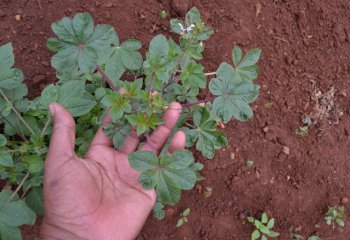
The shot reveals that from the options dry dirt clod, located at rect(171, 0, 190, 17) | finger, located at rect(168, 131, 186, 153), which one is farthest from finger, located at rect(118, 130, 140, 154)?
dry dirt clod, located at rect(171, 0, 190, 17)

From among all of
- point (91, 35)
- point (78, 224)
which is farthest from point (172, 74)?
point (78, 224)

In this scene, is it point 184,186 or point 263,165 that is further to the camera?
point 263,165

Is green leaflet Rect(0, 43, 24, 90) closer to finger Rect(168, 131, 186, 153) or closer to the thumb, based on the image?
the thumb

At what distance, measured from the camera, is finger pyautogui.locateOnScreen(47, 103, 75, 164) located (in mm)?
1888

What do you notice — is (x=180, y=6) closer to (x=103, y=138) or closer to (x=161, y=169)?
(x=103, y=138)

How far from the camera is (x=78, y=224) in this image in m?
1.94

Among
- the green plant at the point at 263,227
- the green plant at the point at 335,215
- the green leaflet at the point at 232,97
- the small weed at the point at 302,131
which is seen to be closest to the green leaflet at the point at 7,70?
the green leaflet at the point at 232,97

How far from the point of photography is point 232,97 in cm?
200

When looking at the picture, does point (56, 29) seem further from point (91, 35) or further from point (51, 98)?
point (51, 98)

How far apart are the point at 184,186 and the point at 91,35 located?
31.7 inches

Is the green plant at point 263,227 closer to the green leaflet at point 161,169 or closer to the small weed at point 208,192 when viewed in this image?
the small weed at point 208,192

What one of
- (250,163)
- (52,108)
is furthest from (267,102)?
(52,108)

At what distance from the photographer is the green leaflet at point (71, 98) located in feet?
6.88

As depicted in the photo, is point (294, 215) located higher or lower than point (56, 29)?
lower
